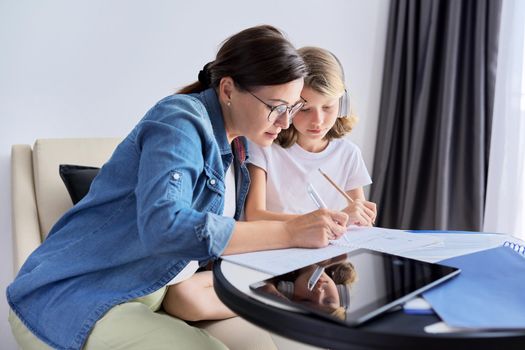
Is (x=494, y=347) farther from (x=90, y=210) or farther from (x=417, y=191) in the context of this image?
(x=417, y=191)

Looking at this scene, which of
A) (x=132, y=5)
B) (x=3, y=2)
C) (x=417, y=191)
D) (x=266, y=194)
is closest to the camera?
(x=266, y=194)

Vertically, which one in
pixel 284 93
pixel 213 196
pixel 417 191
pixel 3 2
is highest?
pixel 3 2

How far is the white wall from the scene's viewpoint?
1.91m

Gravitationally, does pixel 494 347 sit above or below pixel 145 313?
above

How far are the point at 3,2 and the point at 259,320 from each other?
5.34ft

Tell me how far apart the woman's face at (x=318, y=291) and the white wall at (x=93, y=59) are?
142cm

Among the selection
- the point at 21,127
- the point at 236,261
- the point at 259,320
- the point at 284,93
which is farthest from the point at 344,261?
the point at 21,127

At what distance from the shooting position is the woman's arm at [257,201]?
148 centimetres

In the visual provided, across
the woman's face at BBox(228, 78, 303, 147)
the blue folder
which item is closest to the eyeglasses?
the woman's face at BBox(228, 78, 303, 147)

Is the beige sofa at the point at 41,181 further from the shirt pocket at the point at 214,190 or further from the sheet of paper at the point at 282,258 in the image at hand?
the sheet of paper at the point at 282,258

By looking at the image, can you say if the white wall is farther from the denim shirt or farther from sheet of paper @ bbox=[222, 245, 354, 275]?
sheet of paper @ bbox=[222, 245, 354, 275]

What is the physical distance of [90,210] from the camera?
1.17 metres

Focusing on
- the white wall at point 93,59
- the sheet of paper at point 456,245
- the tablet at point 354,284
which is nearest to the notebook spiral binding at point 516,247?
the sheet of paper at point 456,245

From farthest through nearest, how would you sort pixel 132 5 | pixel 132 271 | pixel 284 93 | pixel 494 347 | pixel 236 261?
pixel 132 5 → pixel 284 93 → pixel 132 271 → pixel 236 261 → pixel 494 347
